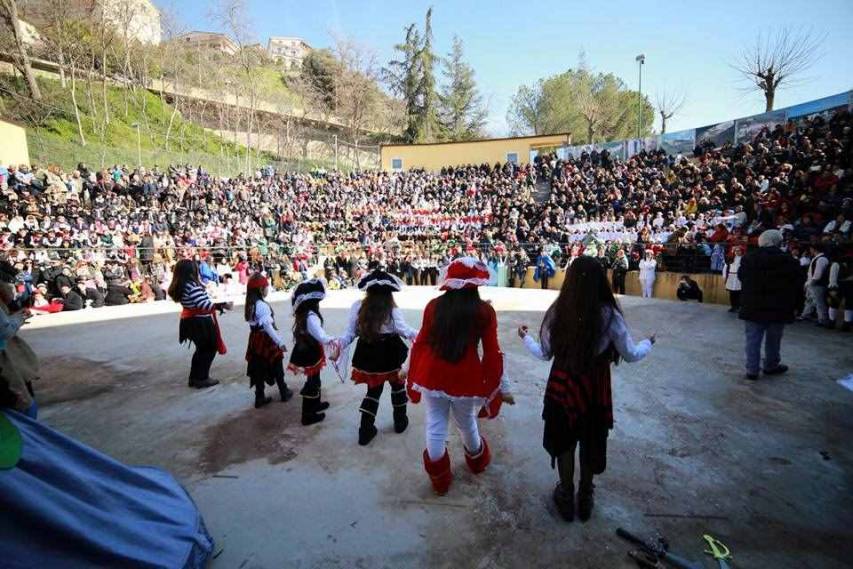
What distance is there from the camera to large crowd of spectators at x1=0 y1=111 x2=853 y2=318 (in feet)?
36.0

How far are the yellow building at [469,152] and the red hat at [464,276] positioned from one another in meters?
23.8

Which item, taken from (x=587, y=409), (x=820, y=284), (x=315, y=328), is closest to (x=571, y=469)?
(x=587, y=409)

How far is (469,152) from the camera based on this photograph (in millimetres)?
27188

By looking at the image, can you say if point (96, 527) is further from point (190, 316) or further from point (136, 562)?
point (190, 316)

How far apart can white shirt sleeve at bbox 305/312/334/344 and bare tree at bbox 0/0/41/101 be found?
101ft

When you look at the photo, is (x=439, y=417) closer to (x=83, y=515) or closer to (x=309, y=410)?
(x=309, y=410)

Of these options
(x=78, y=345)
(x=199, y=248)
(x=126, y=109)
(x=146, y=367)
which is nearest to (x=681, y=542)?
(x=146, y=367)

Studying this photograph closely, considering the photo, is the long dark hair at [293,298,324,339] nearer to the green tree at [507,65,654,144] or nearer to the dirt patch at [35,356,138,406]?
the dirt patch at [35,356,138,406]

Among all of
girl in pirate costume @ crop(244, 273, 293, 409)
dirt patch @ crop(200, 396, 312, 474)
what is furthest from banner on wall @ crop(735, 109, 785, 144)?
dirt patch @ crop(200, 396, 312, 474)

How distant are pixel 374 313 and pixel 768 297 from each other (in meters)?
3.96

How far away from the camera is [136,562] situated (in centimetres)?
183

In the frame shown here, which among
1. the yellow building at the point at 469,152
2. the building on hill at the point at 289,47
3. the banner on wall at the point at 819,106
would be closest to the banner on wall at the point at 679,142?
the banner on wall at the point at 819,106

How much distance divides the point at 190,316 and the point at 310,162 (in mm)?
36583

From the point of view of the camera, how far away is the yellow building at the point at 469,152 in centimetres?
2583
